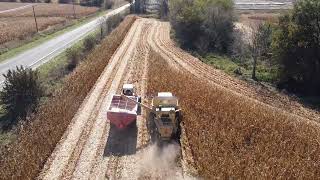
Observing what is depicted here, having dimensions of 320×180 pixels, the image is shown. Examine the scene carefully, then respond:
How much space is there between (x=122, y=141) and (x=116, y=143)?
47cm

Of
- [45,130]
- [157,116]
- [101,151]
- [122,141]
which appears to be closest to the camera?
[101,151]

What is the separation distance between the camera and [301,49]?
4159cm

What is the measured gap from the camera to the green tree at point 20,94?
33000mm

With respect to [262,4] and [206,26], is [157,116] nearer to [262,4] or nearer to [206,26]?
[206,26]

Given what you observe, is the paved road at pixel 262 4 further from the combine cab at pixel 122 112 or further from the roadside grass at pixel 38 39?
the combine cab at pixel 122 112

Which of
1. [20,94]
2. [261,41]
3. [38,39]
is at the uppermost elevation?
[261,41]

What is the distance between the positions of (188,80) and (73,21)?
68870mm

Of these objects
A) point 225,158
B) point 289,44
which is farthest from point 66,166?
point 289,44

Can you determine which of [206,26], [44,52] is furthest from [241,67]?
[44,52]

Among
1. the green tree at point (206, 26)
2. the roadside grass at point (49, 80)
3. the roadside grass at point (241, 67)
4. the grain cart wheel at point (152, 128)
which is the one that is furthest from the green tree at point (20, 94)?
the green tree at point (206, 26)

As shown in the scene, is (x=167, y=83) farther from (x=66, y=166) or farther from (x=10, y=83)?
(x=66, y=166)

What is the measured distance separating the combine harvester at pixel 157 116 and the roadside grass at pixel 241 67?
19.2 meters

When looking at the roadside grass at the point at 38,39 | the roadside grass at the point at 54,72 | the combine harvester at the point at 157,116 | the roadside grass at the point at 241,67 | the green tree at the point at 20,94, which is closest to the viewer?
the combine harvester at the point at 157,116

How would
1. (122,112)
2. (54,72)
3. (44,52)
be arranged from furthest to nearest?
(44,52)
(54,72)
(122,112)
